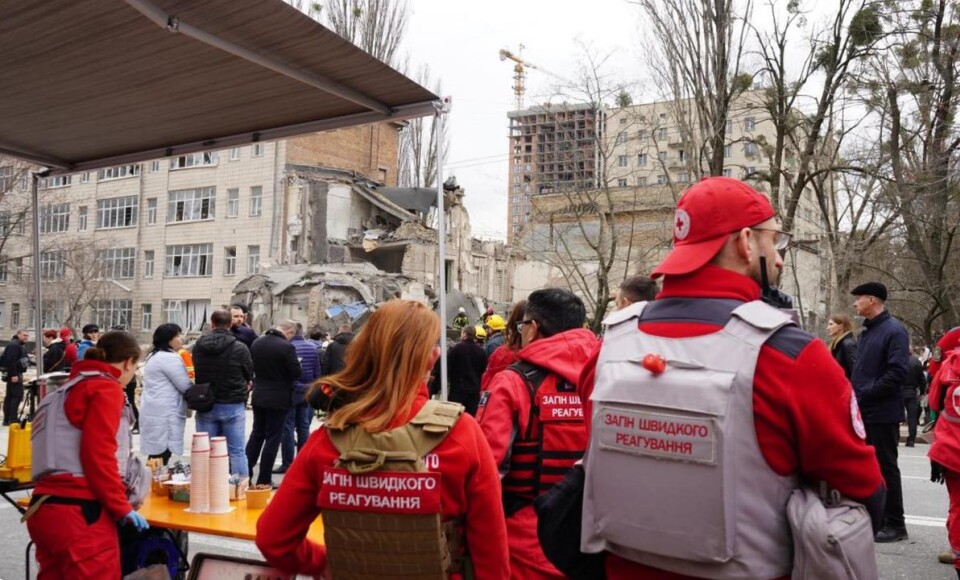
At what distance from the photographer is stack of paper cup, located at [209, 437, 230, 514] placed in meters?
4.37

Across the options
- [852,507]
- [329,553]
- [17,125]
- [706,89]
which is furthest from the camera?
[706,89]

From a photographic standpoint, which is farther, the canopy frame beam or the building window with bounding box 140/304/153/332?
the building window with bounding box 140/304/153/332

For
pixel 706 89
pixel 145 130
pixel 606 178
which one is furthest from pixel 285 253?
pixel 145 130

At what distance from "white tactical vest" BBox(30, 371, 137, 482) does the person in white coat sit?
4851mm

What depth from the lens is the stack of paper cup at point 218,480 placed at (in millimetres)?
4371

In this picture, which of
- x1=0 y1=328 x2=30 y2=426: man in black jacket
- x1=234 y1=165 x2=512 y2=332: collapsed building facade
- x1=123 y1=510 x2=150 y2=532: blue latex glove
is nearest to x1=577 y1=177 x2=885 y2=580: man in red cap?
x1=123 y1=510 x2=150 y2=532: blue latex glove

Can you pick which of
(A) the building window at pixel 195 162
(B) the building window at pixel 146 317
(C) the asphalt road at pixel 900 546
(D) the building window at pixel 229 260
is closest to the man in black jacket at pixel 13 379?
(C) the asphalt road at pixel 900 546

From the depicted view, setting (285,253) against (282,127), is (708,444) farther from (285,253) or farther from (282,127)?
(285,253)

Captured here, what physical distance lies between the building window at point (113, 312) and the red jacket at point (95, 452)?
50.0 m

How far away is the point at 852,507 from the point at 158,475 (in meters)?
4.16

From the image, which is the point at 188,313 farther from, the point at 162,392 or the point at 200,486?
the point at 200,486

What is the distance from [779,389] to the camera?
2.05 metres

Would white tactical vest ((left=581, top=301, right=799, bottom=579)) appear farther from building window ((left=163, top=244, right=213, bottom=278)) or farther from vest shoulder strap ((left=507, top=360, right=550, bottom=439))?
building window ((left=163, top=244, right=213, bottom=278))

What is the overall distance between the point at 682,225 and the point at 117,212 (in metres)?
54.3
